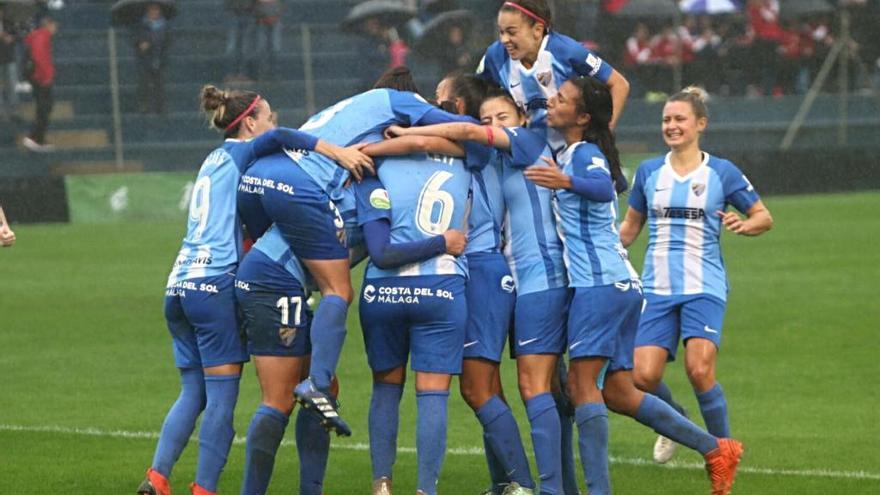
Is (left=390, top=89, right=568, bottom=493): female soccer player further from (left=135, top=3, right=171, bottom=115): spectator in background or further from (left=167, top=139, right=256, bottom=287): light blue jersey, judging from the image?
(left=135, top=3, right=171, bottom=115): spectator in background

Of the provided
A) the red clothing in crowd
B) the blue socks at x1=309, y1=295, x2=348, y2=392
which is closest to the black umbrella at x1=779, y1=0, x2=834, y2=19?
→ the red clothing in crowd

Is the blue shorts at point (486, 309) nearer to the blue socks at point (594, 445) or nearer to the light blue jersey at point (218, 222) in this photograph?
the blue socks at point (594, 445)

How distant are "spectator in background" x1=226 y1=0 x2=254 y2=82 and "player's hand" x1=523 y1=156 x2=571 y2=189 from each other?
1933 centimetres

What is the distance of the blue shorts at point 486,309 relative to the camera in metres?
7.47

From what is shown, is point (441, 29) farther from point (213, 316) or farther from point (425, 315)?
point (425, 315)

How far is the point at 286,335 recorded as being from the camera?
730cm

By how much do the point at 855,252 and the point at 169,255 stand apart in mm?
8200

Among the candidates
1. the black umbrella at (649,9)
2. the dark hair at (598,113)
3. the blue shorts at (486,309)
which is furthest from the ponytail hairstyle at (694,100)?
the black umbrella at (649,9)

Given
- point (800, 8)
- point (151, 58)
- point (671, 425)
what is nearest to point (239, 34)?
point (151, 58)

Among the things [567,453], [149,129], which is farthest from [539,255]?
[149,129]

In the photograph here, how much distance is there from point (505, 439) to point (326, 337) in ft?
3.16

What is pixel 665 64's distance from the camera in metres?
26.3

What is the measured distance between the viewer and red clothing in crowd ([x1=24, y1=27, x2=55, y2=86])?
25203mm

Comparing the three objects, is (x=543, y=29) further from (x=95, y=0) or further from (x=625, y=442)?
(x=95, y=0)
